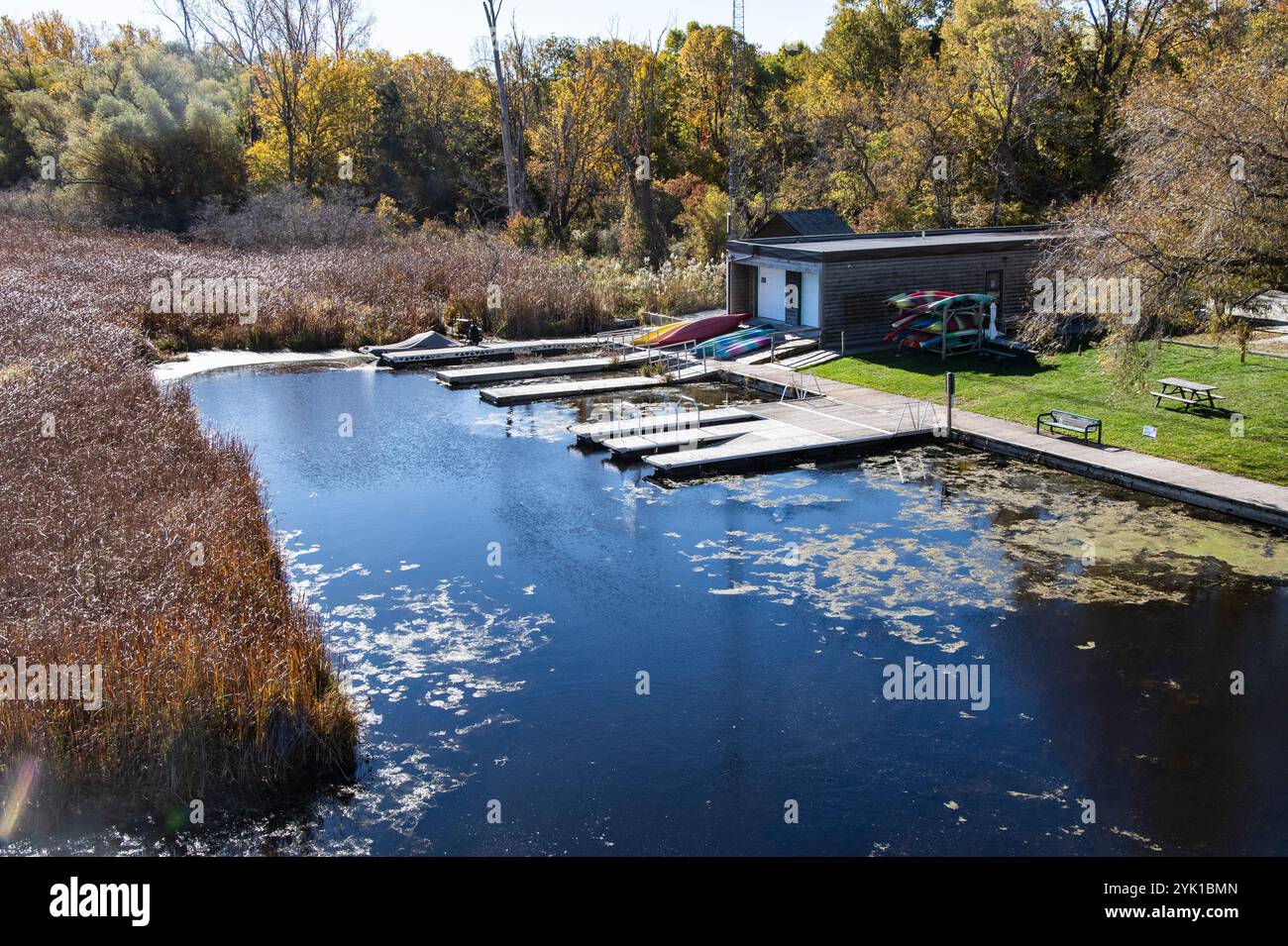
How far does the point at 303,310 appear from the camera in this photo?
Result: 34812 millimetres

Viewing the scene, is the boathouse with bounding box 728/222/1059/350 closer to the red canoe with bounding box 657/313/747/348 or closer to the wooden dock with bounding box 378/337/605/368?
the red canoe with bounding box 657/313/747/348

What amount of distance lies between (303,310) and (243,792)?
87.6 ft

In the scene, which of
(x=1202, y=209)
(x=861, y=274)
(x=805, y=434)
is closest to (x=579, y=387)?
(x=805, y=434)

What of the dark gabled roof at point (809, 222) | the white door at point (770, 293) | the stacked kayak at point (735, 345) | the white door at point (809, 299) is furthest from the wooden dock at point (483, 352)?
the dark gabled roof at point (809, 222)

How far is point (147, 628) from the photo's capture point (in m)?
11.6

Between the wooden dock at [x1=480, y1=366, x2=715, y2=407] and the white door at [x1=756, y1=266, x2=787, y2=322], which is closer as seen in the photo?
the wooden dock at [x1=480, y1=366, x2=715, y2=407]

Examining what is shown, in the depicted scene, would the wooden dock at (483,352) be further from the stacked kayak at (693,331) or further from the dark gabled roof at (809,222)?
the dark gabled roof at (809,222)

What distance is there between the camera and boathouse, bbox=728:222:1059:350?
3070 cm

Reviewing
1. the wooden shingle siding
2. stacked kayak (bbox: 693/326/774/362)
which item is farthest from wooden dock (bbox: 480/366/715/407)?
the wooden shingle siding

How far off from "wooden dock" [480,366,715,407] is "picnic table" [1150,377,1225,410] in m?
11.5

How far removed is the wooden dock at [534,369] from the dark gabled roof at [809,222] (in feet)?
29.2

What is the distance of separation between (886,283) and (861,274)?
88 centimetres
